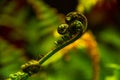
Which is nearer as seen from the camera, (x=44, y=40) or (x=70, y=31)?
(x=70, y=31)

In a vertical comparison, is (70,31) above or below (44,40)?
below

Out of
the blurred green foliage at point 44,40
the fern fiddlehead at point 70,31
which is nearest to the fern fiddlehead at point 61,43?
the fern fiddlehead at point 70,31

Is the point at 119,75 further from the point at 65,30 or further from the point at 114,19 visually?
the point at 114,19

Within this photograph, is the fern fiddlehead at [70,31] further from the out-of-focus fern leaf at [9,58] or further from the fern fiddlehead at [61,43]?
the out-of-focus fern leaf at [9,58]

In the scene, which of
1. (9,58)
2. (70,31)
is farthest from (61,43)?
(9,58)

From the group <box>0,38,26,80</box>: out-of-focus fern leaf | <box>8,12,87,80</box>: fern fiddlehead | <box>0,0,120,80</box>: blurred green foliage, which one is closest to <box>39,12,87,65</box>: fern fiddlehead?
<box>8,12,87,80</box>: fern fiddlehead

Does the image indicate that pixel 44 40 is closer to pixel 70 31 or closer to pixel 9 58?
pixel 9 58

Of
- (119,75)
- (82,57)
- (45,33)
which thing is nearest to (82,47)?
(82,57)
